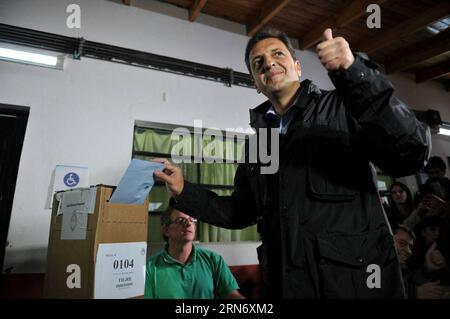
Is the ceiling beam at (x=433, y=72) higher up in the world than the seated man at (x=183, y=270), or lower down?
higher up

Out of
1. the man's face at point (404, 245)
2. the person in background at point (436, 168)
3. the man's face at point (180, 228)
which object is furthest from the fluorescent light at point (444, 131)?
the man's face at point (180, 228)

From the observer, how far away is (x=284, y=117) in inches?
39.4

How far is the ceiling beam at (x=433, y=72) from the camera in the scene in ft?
14.2

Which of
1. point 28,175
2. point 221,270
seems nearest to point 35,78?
point 28,175

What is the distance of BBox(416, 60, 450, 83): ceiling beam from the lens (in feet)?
14.2

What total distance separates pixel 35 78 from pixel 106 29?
2.74 feet

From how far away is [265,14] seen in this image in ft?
10.2

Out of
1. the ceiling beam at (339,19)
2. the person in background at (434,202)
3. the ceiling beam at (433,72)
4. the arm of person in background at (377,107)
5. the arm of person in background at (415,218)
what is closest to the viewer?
the arm of person in background at (377,107)

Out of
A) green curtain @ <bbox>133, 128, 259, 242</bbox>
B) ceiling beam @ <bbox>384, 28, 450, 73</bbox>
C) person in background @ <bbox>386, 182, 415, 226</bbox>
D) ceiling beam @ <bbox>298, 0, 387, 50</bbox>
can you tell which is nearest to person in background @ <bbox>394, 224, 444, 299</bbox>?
person in background @ <bbox>386, 182, 415, 226</bbox>

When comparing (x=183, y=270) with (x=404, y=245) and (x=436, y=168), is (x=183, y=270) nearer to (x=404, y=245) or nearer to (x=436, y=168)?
(x=404, y=245)

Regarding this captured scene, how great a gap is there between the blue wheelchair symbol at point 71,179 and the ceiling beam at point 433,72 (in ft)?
17.2

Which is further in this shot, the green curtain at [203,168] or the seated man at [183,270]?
the green curtain at [203,168]

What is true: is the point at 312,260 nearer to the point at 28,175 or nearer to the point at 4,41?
the point at 28,175

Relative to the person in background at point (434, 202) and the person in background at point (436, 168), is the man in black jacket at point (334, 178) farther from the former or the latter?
the person in background at point (436, 168)
